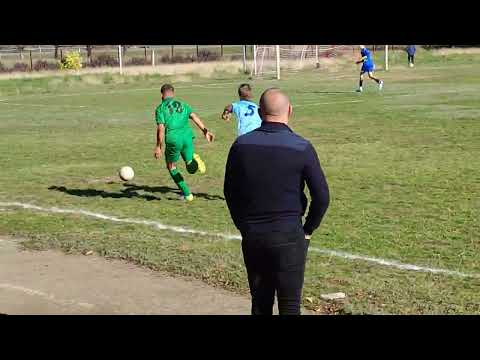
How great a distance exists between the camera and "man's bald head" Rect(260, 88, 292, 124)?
5.16m

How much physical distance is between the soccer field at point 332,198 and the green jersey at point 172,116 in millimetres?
1190

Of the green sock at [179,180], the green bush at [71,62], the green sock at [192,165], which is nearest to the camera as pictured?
the green sock at [179,180]

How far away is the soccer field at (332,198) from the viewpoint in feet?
26.3

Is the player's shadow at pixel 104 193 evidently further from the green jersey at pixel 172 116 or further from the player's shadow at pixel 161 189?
the green jersey at pixel 172 116

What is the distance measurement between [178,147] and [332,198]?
2531mm

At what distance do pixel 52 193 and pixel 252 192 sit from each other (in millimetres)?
9531

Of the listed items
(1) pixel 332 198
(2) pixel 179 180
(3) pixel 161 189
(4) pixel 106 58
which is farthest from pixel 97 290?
(4) pixel 106 58

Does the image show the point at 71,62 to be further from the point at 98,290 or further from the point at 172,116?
the point at 98,290

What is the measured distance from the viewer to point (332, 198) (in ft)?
41.2

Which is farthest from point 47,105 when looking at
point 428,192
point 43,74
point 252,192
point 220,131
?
point 252,192

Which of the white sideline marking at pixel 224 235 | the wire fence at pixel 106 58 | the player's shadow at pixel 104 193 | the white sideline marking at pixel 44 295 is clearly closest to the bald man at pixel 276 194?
the white sideline marking at pixel 44 295

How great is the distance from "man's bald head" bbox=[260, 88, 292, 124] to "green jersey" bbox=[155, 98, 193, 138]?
6.99m
